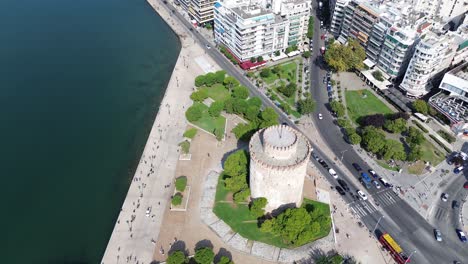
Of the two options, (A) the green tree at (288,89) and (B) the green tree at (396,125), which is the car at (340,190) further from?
(A) the green tree at (288,89)

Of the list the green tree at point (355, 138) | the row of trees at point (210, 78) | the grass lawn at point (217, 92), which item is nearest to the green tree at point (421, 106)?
the green tree at point (355, 138)

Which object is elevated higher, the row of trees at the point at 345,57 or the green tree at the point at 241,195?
the row of trees at the point at 345,57

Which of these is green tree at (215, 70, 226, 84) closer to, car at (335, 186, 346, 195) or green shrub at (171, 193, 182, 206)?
green shrub at (171, 193, 182, 206)

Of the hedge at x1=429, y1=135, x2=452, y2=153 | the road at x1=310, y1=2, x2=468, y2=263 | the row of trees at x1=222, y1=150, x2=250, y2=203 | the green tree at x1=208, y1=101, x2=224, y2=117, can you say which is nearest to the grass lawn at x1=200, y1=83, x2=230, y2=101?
the green tree at x1=208, y1=101, x2=224, y2=117

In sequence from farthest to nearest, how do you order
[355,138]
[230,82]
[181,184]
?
[230,82] → [355,138] → [181,184]

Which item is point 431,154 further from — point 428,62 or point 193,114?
point 193,114

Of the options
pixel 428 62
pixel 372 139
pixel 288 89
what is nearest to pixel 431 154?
pixel 372 139

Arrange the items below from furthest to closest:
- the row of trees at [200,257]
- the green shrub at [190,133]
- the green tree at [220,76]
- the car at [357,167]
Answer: the green tree at [220,76]
the green shrub at [190,133]
the car at [357,167]
the row of trees at [200,257]
